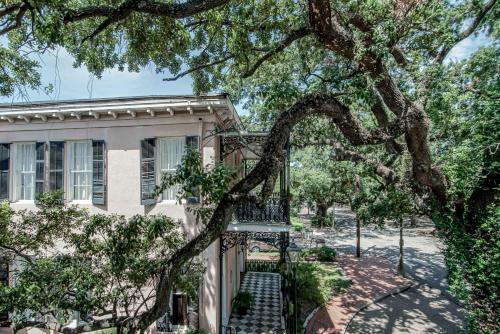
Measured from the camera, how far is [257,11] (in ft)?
27.0

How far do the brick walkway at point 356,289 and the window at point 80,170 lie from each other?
928 cm

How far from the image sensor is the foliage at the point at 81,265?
192 inches

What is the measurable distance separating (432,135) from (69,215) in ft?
33.9

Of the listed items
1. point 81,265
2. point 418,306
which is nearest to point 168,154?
point 81,265

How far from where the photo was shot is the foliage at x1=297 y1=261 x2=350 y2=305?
12797 mm

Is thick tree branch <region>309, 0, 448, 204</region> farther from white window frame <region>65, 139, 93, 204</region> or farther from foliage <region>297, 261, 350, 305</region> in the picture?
white window frame <region>65, 139, 93, 204</region>

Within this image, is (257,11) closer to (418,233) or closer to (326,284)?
(326,284)

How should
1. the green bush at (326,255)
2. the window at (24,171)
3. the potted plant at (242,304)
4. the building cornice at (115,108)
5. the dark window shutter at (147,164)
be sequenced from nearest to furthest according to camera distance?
the building cornice at (115,108) → the dark window shutter at (147,164) → the window at (24,171) → the potted plant at (242,304) → the green bush at (326,255)

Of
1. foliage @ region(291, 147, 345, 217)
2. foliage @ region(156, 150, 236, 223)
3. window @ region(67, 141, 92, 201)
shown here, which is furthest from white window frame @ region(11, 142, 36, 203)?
foliage @ region(291, 147, 345, 217)

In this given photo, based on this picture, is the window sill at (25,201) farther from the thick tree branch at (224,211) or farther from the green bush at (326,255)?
the green bush at (326,255)

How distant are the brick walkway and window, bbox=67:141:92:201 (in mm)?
9282

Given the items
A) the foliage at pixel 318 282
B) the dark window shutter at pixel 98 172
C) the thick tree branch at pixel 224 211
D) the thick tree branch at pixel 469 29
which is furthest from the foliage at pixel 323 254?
the thick tree branch at pixel 224 211

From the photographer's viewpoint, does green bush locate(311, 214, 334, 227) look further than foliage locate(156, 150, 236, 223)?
Yes

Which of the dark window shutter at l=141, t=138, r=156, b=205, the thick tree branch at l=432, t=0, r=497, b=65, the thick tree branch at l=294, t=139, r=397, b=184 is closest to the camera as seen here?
the thick tree branch at l=432, t=0, r=497, b=65
